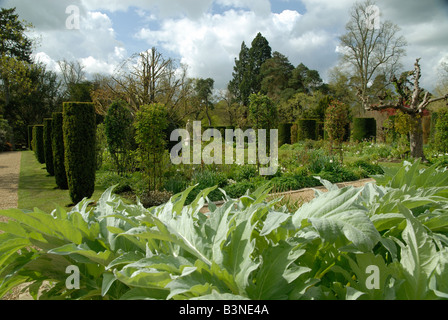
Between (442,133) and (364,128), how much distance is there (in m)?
4.96

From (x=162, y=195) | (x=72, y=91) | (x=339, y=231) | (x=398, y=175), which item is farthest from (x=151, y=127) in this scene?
(x=72, y=91)

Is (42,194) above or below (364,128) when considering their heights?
below

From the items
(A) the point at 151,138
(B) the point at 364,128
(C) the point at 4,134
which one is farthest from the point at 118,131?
(C) the point at 4,134

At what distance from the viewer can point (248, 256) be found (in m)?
0.66

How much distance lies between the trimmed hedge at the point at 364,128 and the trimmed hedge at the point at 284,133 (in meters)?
4.66

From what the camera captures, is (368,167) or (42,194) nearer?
(42,194)

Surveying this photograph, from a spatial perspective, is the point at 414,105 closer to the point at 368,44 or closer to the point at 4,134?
the point at 368,44

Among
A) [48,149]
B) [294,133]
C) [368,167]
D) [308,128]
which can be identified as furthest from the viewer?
[294,133]

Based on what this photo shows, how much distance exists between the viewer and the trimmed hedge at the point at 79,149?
24.9ft

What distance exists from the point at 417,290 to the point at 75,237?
0.90 m

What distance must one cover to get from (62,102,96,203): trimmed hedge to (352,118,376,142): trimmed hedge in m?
16.1

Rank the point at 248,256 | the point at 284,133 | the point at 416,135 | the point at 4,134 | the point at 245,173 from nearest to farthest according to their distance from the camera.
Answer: the point at 248,256 → the point at 245,173 → the point at 416,135 → the point at 284,133 → the point at 4,134

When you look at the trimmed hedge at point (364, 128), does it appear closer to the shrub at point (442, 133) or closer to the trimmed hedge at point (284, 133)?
the shrub at point (442, 133)
